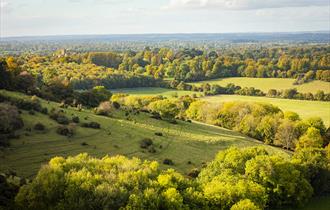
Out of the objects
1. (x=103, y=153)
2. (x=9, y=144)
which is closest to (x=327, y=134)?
(x=103, y=153)

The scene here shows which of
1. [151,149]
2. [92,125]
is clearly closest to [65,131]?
[92,125]

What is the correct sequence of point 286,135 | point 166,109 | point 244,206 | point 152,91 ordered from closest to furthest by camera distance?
point 244,206
point 286,135
point 166,109
point 152,91

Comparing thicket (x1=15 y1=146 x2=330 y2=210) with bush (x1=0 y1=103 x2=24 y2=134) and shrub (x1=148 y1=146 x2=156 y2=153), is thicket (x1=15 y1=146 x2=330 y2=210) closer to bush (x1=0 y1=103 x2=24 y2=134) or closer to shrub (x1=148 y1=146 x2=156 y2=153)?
shrub (x1=148 y1=146 x2=156 y2=153)

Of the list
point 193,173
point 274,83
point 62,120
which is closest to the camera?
point 193,173

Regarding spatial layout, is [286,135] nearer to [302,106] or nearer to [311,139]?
[311,139]

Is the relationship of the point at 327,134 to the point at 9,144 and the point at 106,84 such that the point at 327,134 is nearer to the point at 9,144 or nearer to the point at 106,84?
the point at 9,144

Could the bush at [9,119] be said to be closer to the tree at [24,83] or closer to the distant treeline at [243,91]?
the tree at [24,83]
